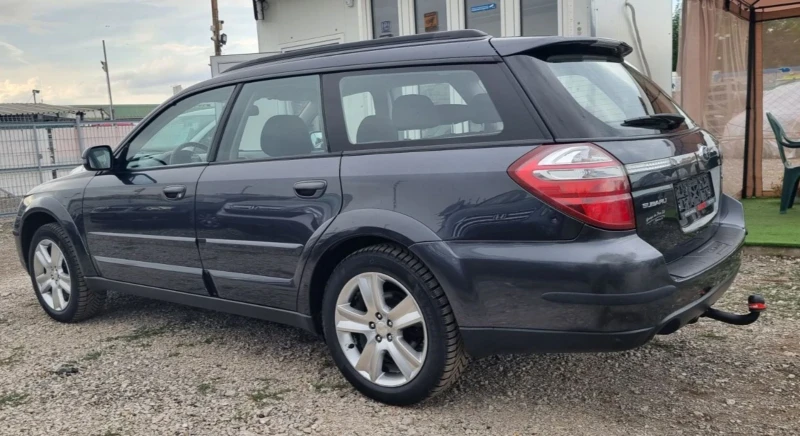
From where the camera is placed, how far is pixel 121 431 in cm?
293

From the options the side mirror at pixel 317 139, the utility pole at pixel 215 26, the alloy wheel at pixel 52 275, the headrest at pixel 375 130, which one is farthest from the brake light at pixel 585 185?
the utility pole at pixel 215 26

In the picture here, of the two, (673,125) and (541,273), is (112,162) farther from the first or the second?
(673,125)

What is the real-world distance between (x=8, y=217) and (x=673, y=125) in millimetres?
11472

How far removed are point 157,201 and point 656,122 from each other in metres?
2.74

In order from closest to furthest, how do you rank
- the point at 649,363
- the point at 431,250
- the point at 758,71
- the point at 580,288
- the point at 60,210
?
the point at 580,288, the point at 431,250, the point at 649,363, the point at 60,210, the point at 758,71

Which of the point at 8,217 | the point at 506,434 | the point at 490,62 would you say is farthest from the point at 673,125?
the point at 8,217

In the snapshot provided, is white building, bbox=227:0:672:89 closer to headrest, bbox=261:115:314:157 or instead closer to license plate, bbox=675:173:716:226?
headrest, bbox=261:115:314:157

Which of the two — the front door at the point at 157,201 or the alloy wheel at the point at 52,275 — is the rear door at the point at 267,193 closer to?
the front door at the point at 157,201

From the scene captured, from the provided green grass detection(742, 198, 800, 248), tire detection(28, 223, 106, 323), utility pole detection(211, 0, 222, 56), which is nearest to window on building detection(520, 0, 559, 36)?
green grass detection(742, 198, 800, 248)

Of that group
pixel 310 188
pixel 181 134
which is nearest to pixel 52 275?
pixel 181 134

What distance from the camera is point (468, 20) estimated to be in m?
8.86

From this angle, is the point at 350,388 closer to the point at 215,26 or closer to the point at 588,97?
the point at 588,97

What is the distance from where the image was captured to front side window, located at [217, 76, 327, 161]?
130 inches

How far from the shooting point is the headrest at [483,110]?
8.99 ft
